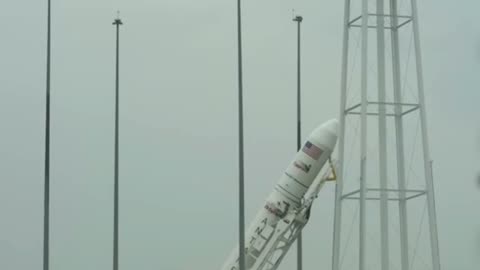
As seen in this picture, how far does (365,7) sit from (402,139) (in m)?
5.34

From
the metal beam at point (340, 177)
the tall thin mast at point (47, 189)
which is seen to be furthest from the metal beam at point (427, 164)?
the tall thin mast at point (47, 189)

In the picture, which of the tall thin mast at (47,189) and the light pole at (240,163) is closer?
the light pole at (240,163)

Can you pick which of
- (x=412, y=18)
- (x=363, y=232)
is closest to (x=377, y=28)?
(x=412, y=18)

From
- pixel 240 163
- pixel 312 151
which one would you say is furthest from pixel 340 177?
pixel 240 163

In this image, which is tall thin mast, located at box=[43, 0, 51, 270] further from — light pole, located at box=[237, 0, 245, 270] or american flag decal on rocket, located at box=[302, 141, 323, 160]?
american flag decal on rocket, located at box=[302, 141, 323, 160]

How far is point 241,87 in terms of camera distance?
97.5ft

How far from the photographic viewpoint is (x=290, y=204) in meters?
39.7

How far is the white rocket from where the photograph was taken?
3928 cm

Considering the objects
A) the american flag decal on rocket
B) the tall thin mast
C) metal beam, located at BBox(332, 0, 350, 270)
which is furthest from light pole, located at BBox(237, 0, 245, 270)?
the american flag decal on rocket

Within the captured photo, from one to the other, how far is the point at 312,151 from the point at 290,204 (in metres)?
2.32

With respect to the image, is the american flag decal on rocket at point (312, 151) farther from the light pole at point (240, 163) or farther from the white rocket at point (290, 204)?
the light pole at point (240, 163)

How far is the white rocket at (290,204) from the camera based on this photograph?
39281 mm

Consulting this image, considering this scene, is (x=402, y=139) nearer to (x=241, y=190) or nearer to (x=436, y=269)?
(x=436, y=269)

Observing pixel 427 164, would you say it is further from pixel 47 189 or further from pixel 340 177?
pixel 47 189
